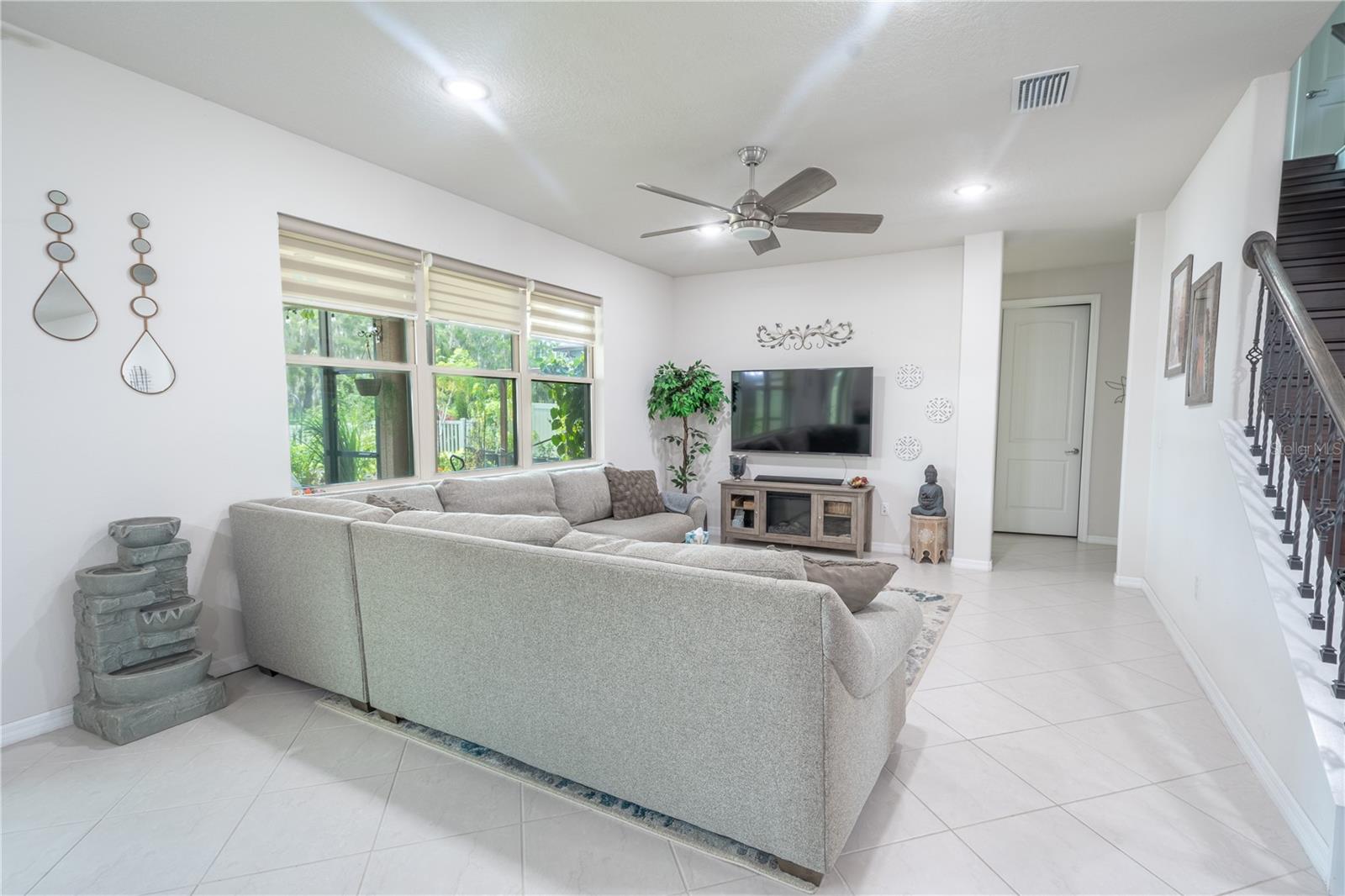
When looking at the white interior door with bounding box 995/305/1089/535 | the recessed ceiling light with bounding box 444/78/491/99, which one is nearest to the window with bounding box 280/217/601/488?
the recessed ceiling light with bounding box 444/78/491/99

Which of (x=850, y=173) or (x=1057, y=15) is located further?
(x=850, y=173)

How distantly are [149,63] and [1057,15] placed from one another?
3.49 metres

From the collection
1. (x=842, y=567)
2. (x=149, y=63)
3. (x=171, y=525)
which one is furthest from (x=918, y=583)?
(x=149, y=63)

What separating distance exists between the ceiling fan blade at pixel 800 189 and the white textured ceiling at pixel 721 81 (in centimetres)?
30

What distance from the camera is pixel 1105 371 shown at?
5.62 metres

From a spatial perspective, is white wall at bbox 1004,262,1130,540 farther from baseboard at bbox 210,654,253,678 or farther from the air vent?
baseboard at bbox 210,654,253,678

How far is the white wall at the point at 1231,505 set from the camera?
1878mm

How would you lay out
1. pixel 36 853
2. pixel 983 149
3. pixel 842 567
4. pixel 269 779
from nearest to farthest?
pixel 36 853 < pixel 842 567 < pixel 269 779 < pixel 983 149

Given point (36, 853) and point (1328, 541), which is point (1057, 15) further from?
point (36, 853)

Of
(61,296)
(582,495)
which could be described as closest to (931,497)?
(582,495)

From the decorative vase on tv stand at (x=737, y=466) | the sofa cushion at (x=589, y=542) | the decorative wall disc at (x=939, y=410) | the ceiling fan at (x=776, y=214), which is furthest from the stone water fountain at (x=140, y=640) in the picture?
the decorative wall disc at (x=939, y=410)

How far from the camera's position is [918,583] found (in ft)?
14.2

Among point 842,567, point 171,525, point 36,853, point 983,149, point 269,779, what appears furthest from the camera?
point 983,149

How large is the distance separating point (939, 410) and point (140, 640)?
5.26m
